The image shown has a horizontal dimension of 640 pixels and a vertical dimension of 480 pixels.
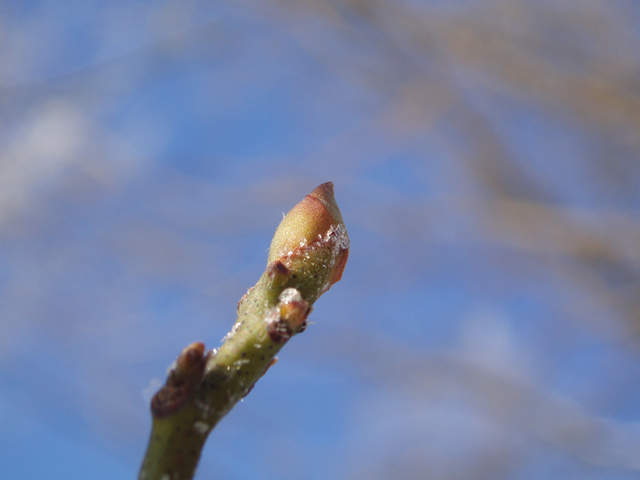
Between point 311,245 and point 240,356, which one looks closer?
point 240,356

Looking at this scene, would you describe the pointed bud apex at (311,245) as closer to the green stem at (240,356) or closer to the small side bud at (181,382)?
the green stem at (240,356)

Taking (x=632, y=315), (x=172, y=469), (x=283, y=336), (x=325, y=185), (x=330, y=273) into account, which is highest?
(x=632, y=315)

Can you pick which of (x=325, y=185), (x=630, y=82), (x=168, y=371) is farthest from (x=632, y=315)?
(x=168, y=371)

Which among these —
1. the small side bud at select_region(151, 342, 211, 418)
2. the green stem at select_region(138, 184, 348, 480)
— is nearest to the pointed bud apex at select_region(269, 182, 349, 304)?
the green stem at select_region(138, 184, 348, 480)

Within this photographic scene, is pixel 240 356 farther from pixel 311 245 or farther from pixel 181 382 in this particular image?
pixel 311 245

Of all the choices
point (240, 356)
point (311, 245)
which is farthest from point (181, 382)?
point (311, 245)

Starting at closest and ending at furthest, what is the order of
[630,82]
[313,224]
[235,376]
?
1. [235,376]
2. [313,224]
3. [630,82]

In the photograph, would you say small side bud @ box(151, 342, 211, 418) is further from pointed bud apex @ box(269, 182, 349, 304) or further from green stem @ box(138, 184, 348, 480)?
pointed bud apex @ box(269, 182, 349, 304)

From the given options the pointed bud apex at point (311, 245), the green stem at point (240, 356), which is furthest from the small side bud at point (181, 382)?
the pointed bud apex at point (311, 245)

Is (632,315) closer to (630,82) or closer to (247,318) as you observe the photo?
(630,82)
